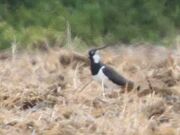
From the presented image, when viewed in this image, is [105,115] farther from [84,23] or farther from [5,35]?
[84,23]

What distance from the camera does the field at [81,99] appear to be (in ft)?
20.5

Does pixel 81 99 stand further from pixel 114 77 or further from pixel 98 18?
pixel 98 18

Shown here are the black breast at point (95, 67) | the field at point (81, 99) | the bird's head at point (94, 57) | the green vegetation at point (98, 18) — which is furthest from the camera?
the green vegetation at point (98, 18)

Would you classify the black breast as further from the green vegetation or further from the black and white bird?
the green vegetation

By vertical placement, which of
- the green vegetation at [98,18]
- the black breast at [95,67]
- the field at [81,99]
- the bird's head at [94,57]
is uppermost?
the green vegetation at [98,18]

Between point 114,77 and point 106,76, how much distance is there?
0.15m

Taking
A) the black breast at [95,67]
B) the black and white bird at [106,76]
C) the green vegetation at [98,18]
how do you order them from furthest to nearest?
1. the green vegetation at [98,18]
2. the black breast at [95,67]
3. the black and white bird at [106,76]

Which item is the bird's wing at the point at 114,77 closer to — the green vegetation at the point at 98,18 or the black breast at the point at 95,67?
the black breast at the point at 95,67

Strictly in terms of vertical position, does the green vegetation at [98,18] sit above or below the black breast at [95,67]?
above

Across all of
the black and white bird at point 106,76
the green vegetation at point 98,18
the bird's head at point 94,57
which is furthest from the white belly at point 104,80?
the green vegetation at point 98,18

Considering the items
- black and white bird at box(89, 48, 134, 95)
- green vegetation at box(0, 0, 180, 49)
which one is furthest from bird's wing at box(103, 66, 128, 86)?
green vegetation at box(0, 0, 180, 49)

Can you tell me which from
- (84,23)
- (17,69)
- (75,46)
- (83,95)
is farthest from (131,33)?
(83,95)

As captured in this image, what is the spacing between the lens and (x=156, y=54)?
995 centimetres

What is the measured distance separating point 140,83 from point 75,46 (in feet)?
9.64
